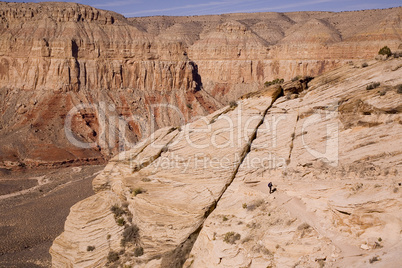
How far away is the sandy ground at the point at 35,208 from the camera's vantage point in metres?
33.5

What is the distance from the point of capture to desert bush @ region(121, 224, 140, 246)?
22484 millimetres

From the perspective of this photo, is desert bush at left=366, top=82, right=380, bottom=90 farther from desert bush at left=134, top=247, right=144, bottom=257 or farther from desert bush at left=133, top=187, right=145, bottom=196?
desert bush at left=134, top=247, right=144, bottom=257

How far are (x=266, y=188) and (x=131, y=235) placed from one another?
8.21 meters

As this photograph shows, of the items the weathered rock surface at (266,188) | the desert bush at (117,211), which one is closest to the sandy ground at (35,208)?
the desert bush at (117,211)

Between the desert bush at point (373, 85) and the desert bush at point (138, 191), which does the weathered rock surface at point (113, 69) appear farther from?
the desert bush at point (373, 85)

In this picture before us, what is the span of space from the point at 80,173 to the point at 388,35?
74505 millimetres

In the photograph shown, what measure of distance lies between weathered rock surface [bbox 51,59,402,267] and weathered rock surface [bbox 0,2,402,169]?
143 feet

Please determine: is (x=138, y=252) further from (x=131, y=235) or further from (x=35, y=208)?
(x=35, y=208)

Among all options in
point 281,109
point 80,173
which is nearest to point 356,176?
point 281,109

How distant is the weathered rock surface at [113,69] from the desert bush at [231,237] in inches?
2008

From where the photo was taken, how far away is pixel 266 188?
2020 centimetres

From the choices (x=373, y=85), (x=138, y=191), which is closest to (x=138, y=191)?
(x=138, y=191)

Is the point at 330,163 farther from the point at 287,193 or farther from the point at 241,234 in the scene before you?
the point at 241,234

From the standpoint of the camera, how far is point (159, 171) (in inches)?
958
